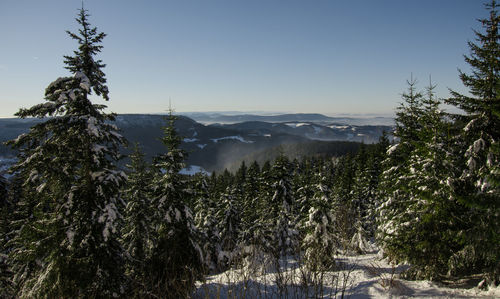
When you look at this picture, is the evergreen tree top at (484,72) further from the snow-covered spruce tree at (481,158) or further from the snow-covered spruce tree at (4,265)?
the snow-covered spruce tree at (4,265)

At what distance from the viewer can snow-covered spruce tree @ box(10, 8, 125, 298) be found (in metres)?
7.69

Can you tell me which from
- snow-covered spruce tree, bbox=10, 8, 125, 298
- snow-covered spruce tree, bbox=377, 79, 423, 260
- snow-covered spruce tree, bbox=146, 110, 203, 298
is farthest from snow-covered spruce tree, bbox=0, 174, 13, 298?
snow-covered spruce tree, bbox=377, 79, 423, 260

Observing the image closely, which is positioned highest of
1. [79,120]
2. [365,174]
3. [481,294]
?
[79,120]

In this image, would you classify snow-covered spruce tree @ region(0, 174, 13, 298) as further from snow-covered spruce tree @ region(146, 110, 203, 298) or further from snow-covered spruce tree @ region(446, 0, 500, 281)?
snow-covered spruce tree @ region(446, 0, 500, 281)

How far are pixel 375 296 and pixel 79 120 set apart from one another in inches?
378

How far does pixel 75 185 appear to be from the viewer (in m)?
8.60

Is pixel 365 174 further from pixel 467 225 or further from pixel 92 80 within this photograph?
pixel 92 80

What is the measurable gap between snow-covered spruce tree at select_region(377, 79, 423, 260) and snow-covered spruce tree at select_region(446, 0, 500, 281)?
4.73 feet

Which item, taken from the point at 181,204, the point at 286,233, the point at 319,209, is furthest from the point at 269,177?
the point at 181,204

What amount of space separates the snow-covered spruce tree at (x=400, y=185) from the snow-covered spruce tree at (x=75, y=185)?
910 cm

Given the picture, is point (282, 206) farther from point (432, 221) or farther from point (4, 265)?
point (4, 265)

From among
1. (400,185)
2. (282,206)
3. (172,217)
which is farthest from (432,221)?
(282,206)

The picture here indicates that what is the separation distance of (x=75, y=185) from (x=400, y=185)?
11465 millimetres

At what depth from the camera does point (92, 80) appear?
28.2ft
